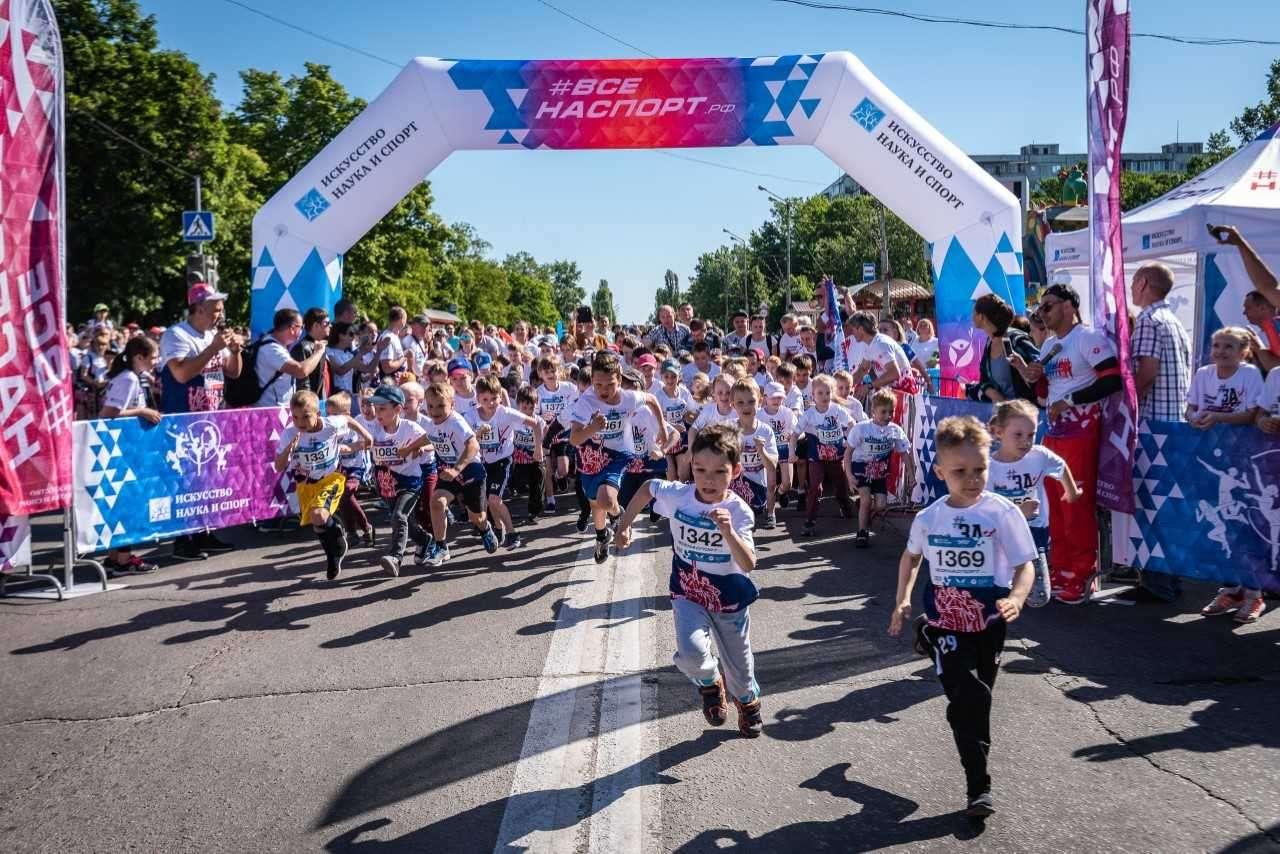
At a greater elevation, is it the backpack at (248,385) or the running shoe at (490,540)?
the backpack at (248,385)

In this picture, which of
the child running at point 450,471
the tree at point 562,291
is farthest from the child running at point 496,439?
the tree at point 562,291

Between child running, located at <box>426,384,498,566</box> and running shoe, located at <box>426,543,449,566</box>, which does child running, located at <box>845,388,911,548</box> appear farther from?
running shoe, located at <box>426,543,449,566</box>

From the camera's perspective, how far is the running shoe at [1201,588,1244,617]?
643 cm

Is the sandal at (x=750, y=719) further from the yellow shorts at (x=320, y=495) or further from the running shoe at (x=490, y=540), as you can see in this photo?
the yellow shorts at (x=320, y=495)

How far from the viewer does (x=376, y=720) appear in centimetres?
469

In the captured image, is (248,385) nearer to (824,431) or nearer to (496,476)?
(496,476)

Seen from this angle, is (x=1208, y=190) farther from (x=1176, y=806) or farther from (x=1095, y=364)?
(x=1176, y=806)

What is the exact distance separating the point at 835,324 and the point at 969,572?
37.2 ft

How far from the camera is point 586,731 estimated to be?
441 cm

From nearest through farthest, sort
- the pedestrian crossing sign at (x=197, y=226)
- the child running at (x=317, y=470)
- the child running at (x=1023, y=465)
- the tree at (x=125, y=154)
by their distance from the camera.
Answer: the child running at (x=1023, y=465), the child running at (x=317, y=470), the pedestrian crossing sign at (x=197, y=226), the tree at (x=125, y=154)

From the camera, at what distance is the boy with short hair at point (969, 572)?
12.6 ft

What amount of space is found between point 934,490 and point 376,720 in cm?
625

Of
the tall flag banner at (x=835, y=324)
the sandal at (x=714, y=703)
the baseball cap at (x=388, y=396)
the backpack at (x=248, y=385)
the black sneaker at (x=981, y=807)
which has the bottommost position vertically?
the black sneaker at (x=981, y=807)

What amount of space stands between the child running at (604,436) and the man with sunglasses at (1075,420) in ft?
10.3
